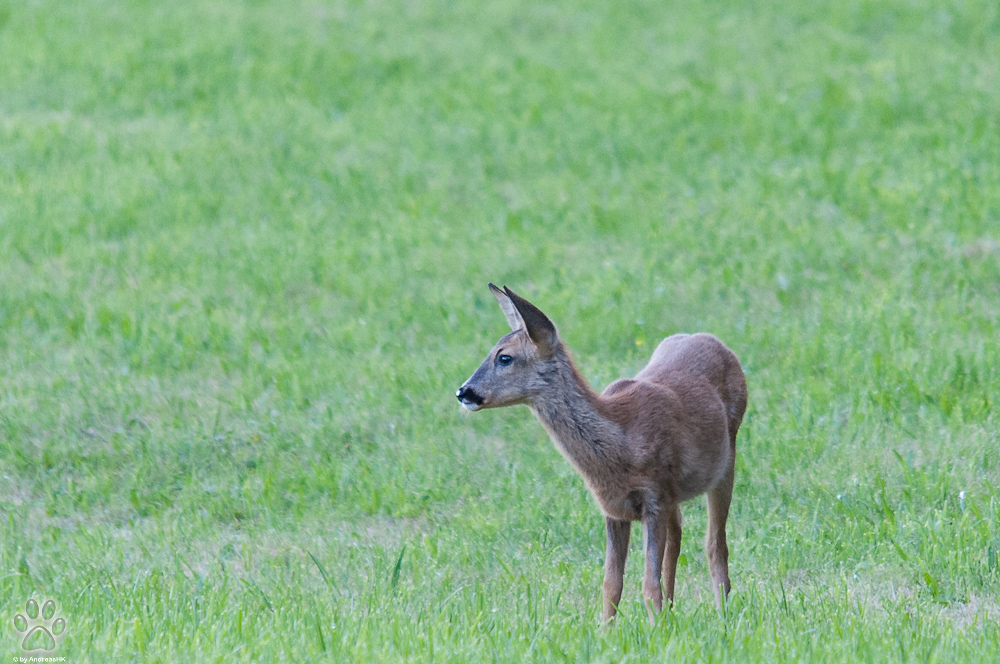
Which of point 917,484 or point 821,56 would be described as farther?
point 821,56

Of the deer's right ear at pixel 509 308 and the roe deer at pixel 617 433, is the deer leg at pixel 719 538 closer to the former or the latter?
the roe deer at pixel 617 433

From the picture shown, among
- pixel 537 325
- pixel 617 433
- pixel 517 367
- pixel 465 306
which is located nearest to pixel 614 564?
pixel 617 433

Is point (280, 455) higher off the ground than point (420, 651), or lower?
lower

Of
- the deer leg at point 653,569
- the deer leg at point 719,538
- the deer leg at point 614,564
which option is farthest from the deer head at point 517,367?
the deer leg at point 719,538

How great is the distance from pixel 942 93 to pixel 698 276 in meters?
6.30

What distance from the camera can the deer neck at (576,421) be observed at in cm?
605

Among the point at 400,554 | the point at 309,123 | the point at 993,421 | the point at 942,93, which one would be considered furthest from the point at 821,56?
the point at 400,554

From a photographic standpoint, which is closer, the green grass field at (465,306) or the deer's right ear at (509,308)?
the deer's right ear at (509,308)

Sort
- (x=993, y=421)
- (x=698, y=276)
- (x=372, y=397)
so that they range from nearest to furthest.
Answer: (x=993, y=421) → (x=372, y=397) → (x=698, y=276)

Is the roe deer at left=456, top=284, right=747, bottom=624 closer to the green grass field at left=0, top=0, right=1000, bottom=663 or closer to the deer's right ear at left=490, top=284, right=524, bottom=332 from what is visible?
the deer's right ear at left=490, top=284, right=524, bottom=332

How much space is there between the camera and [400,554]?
6738 mm

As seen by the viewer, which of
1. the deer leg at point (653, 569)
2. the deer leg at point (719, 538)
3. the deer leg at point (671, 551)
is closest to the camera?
the deer leg at point (653, 569)

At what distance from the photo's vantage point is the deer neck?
605 centimetres

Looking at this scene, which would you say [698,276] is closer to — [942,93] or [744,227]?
[744,227]
